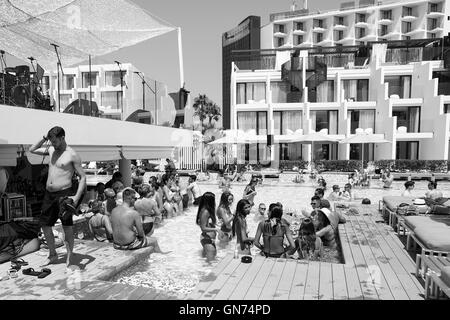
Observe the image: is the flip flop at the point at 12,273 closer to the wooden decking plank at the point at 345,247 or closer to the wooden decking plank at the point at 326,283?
the wooden decking plank at the point at 326,283

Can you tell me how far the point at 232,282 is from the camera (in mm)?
4121

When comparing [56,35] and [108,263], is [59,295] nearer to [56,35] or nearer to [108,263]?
[108,263]

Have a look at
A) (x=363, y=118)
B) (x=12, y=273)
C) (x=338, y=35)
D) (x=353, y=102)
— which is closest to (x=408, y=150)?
(x=363, y=118)

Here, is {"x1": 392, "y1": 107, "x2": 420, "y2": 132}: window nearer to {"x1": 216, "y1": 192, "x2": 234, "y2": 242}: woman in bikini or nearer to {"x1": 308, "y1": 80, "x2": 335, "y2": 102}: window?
{"x1": 308, "y1": 80, "x2": 335, "y2": 102}: window

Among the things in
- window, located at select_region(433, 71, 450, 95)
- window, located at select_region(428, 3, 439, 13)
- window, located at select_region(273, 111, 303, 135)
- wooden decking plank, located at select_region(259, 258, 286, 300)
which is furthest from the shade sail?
window, located at select_region(428, 3, 439, 13)

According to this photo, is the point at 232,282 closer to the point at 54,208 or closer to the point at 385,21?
the point at 54,208

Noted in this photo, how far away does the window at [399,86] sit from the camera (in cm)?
3142

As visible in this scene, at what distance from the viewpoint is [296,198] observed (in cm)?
1558

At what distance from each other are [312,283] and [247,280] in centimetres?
81

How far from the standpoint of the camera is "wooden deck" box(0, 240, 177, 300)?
3.75 meters

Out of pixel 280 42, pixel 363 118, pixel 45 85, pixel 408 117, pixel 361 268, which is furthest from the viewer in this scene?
pixel 280 42

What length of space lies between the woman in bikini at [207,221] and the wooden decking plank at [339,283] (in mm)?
2525

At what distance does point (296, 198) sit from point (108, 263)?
11766 millimetres

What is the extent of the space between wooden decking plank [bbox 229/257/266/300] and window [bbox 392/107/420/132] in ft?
102
